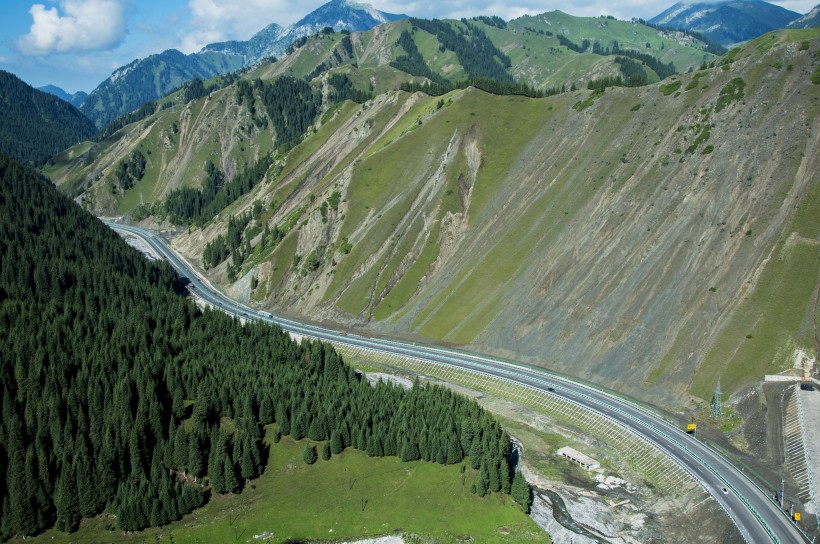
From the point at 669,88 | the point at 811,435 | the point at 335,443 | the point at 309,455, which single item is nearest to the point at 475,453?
the point at 335,443

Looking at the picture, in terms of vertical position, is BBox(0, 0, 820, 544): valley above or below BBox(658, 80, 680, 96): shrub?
below

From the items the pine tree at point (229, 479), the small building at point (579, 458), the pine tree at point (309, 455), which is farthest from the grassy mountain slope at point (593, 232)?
the pine tree at point (229, 479)

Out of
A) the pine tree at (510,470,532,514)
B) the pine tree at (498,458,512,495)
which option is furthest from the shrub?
the pine tree at (510,470,532,514)

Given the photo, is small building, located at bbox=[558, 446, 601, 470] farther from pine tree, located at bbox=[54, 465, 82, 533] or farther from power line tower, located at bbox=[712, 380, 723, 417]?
pine tree, located at bbox=[54, 465, 82, 533]

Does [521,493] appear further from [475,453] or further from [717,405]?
[717,405]

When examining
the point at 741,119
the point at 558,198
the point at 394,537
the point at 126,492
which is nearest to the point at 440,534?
the point at 394,537
